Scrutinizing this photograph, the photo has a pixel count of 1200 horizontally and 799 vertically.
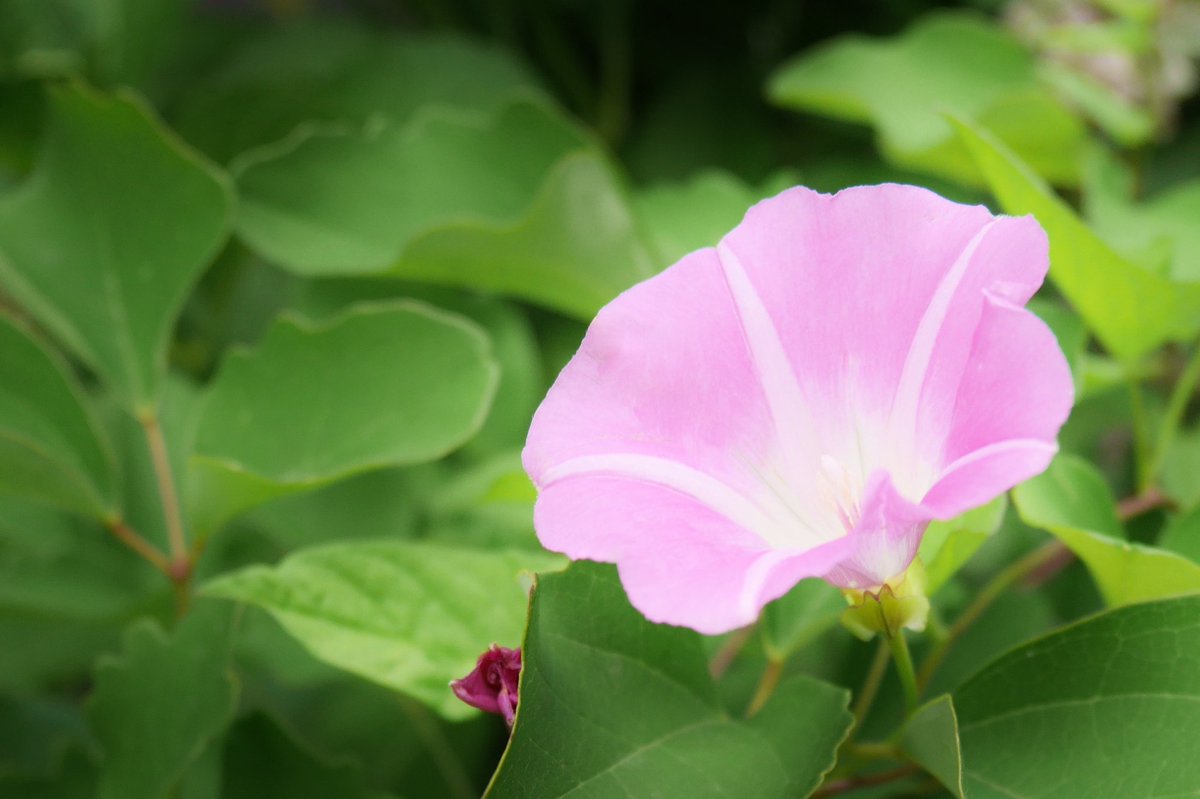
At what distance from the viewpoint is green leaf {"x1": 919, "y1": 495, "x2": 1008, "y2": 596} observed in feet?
1.62

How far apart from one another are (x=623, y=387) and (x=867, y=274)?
0.34 feet

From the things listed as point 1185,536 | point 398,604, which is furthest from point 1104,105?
point 398,604

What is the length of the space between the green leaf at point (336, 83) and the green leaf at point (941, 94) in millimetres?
268

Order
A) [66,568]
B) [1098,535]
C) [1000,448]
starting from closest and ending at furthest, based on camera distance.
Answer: [1000,448], [1098,535], [66,568]

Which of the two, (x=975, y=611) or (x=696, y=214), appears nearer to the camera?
(x=975, y=611)

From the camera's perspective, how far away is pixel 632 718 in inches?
17.8

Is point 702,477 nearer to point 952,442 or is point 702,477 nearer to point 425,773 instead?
point 952,442

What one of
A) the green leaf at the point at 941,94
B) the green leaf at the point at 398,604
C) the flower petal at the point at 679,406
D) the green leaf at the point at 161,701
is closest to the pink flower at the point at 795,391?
the flower petal at the point at 679,406

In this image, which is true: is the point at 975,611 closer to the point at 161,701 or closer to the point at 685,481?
the point at 685,481

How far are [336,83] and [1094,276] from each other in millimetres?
759

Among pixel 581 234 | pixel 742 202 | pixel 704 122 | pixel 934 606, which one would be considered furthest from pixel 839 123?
pixel 934 606

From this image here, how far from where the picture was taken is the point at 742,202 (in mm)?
815

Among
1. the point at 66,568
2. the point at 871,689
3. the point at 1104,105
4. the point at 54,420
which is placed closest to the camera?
the point at 871,689

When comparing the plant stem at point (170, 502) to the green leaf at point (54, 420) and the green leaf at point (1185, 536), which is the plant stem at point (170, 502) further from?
the green leaf at point (1185, 536)
